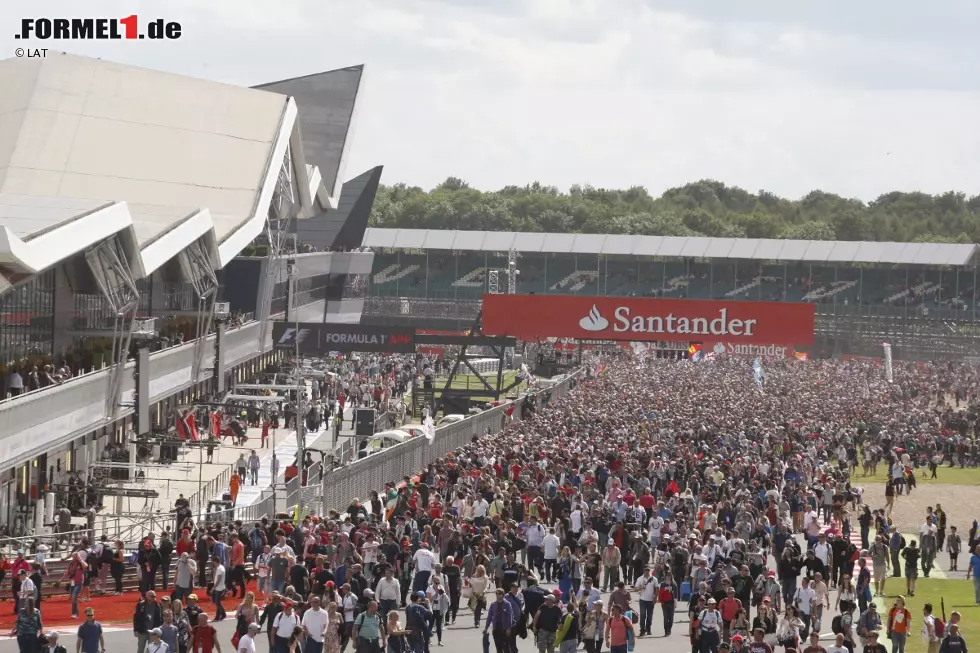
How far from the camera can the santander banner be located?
58.2m

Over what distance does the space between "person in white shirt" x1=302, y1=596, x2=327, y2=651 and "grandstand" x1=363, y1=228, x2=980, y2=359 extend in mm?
75977

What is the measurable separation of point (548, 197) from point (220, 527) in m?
155

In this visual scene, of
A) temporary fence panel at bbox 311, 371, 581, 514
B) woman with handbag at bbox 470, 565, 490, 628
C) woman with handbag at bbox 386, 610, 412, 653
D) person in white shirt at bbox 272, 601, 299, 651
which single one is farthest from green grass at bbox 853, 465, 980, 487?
person in white shirt at bbox 272, 601, 299, 651

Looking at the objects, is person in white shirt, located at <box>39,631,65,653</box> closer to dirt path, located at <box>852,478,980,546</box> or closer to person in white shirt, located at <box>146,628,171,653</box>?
person in white shirt, located at <box>146,628,171,653</box>

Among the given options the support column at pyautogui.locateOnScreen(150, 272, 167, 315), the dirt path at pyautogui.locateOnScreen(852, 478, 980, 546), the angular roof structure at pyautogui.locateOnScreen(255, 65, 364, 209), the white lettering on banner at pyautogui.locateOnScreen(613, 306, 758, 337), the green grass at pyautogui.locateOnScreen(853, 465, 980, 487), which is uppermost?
the angular roof structure at pyautogui.locateOnScreen(255, 65, 364, 209)

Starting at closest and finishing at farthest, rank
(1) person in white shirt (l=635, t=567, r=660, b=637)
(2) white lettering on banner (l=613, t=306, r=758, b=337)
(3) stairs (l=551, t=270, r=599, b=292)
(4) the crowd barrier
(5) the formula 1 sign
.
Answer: (1) person in white shirt (l=635, t=567, r=660, b=637)
(4) the crowd barrier
(5) the formula 1 sign
(2) white lettering on banner (l=613, t=306, r=758, b=337)
(3) stairs (l=551, t=270, r=599, b=292)

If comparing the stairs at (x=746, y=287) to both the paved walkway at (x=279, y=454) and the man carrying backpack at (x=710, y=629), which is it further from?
the man carrying backpack at (x=710, y=629)

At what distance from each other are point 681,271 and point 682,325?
4724 cm

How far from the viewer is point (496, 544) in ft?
72.7

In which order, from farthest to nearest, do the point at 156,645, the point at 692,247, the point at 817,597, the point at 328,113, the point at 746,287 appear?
the point at 746,287 < the point at 692,247 < the point at 328,113 < the point at 817,597 < the point at 156,645

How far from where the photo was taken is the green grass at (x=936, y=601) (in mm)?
20719

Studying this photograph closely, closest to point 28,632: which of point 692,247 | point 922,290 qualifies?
point 692,247

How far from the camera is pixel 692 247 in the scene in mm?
103750

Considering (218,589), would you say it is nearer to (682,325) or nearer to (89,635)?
(89,635)
